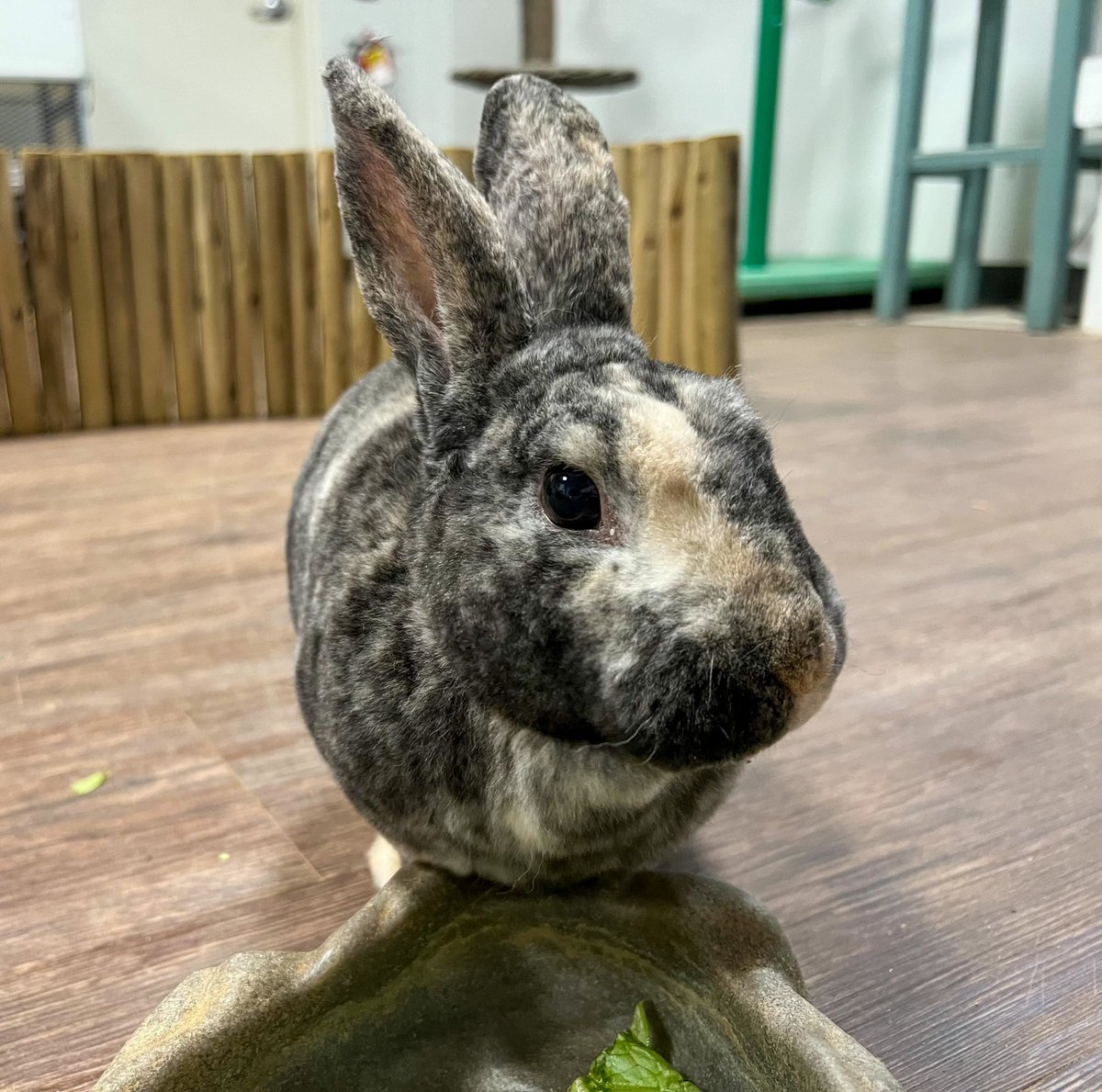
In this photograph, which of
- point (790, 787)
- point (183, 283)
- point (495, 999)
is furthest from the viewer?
point (183, 283)

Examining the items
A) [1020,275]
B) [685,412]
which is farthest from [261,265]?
[1020,275]

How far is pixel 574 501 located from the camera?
70cm

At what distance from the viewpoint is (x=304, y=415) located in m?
3.05

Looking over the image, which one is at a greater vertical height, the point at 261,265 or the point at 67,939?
the point at 261,265

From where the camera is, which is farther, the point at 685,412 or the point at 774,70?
the point at 774,70

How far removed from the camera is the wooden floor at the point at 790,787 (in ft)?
2.82

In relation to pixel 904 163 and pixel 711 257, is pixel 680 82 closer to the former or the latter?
pixel 904 163

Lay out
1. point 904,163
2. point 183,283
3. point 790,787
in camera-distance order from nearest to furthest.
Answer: point 790,787
point 183,283
point 904,163

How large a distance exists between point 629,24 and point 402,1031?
5.61 meters

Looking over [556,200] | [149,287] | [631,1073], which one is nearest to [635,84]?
[149,287]

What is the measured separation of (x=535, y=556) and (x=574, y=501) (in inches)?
1.6

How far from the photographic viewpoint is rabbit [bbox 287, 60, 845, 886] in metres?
0.65

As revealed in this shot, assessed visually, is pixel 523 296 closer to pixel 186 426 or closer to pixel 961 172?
pixel 186 426

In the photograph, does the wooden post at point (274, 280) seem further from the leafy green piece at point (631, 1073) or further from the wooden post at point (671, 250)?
the leafy green piece at point (631, 1073)
